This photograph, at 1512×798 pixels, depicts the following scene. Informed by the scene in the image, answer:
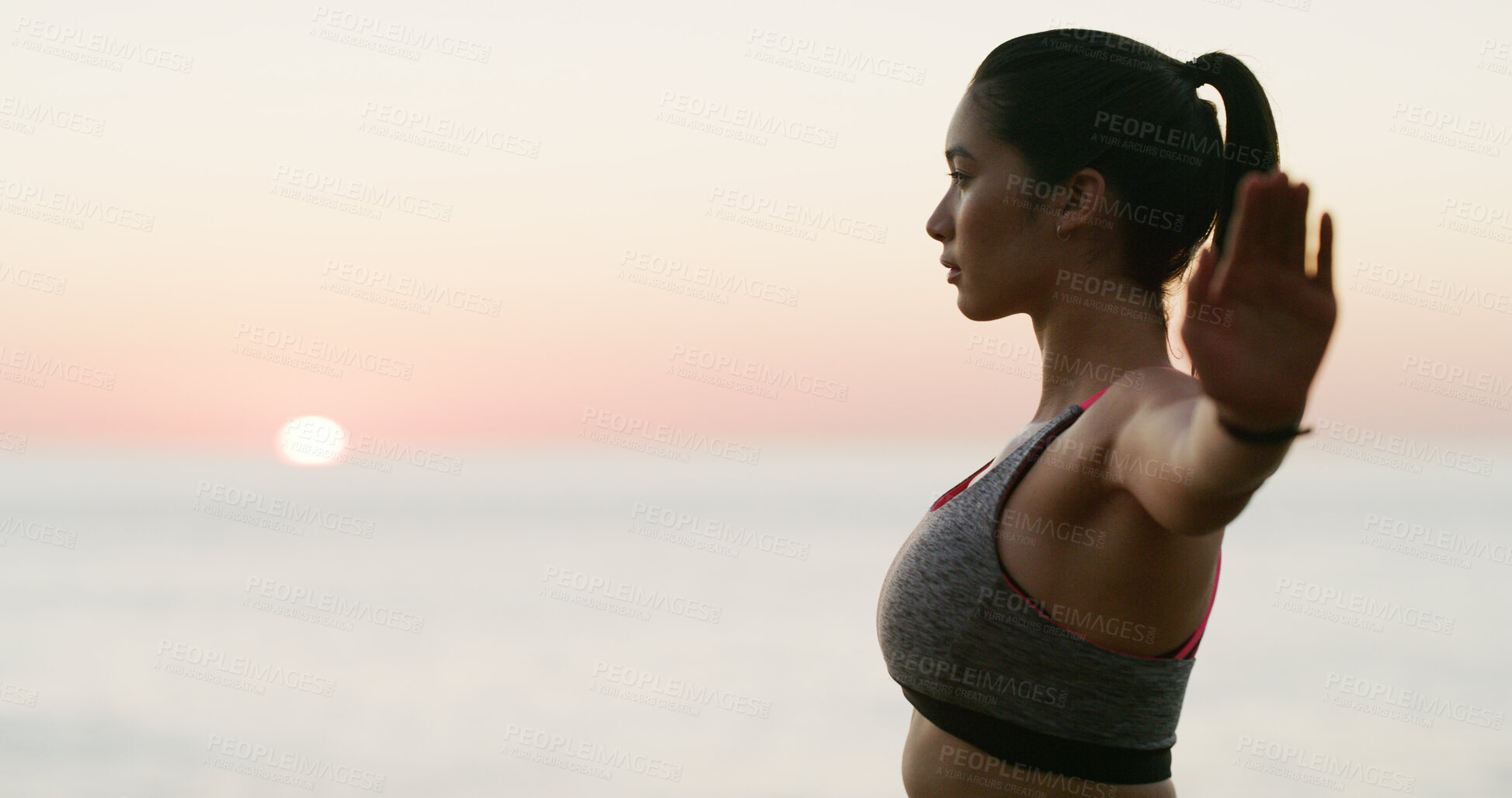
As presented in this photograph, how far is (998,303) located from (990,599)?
17.7 inches

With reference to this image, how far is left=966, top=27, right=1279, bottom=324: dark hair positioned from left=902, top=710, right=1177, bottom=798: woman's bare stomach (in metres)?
0.68

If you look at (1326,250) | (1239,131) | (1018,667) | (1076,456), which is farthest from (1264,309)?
(1239,131)

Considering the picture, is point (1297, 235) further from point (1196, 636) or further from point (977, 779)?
point (977, 779)

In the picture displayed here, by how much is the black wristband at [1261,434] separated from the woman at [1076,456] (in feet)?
0.38

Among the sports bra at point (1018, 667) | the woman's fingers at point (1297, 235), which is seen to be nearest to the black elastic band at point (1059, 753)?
the sports bra at point (1018, 667)

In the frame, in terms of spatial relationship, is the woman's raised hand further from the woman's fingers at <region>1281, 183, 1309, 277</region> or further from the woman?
the woman

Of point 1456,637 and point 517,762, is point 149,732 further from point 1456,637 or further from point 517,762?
point 1456,637

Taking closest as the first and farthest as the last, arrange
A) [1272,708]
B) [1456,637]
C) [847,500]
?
[1272,708]
[1456,637]
[847,500]

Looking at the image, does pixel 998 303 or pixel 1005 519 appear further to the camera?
pixel 998 303

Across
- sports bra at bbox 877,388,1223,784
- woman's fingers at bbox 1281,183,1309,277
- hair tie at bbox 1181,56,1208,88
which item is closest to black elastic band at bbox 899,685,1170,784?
sports bra at bbox 877,388,1223,784

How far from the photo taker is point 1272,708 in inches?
241

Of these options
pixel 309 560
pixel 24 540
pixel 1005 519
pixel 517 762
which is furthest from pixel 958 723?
pixel 24 540

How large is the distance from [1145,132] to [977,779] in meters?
0.90

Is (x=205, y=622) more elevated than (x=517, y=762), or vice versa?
(x=205, y=622)
